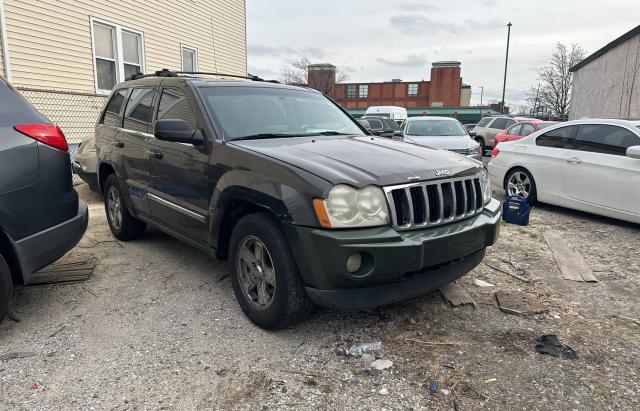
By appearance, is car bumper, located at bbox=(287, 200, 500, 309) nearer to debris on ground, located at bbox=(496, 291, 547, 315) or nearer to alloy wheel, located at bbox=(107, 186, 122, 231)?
debris on ground, located at bbox=(496, 291, 547, 315)

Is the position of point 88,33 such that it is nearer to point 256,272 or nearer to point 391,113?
point 256,272

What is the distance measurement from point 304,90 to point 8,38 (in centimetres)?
739

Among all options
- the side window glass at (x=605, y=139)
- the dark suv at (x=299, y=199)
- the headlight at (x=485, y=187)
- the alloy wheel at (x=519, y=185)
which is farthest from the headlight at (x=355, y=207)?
the alloy wheel at (x=519, y=185)

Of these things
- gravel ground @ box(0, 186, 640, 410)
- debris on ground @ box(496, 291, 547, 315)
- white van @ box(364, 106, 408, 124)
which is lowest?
gravel ground @ box(0, 186, 640, 410)

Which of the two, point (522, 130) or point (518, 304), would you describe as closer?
point (518, 304)

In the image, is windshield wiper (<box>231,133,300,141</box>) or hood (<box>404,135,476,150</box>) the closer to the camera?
windshield wiper (<box>231,133,300,141</box>)

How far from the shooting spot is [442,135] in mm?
11250

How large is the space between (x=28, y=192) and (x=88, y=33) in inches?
351

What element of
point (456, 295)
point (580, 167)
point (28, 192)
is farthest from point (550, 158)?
point (28, 192)

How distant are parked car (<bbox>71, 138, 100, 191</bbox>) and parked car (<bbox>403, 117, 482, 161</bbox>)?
6.26 m

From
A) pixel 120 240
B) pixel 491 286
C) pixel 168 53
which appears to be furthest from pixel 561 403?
pixel 168 53

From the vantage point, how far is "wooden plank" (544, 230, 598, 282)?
4.46 m

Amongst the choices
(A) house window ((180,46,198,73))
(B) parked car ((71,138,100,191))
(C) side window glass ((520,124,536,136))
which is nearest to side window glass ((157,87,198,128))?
(B) parked car ((71,138,100,191))

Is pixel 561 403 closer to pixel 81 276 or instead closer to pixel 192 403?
pixel 192 403
